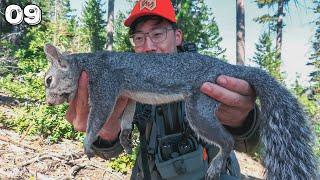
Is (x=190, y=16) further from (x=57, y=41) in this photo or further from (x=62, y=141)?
(x=62, y=141)

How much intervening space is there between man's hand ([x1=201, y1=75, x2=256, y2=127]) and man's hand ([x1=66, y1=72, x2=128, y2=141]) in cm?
111

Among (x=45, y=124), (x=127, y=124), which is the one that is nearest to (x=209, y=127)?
(x=127, y=124)

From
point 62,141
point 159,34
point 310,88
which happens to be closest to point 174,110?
point 159,34

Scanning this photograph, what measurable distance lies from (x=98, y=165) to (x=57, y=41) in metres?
22.0

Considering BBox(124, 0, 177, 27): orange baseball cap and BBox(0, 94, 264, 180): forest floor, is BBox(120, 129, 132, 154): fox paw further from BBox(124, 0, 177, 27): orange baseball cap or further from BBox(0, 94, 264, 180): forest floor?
BBox(0, 94, 264, 180): forest floor

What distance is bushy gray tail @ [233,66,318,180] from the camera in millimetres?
3299

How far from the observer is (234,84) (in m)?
3.82

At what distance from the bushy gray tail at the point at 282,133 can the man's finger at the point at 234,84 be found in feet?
0.20

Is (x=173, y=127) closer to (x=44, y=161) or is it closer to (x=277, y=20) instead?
(x=44, y=161)

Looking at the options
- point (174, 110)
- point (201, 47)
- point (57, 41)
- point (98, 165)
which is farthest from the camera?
point (57, 41)

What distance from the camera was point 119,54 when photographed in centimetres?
456

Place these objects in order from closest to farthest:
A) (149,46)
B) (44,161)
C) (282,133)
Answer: (282,133)
(149,46)
(44,161)

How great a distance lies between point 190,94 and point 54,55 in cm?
157
